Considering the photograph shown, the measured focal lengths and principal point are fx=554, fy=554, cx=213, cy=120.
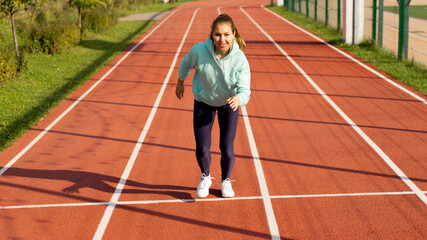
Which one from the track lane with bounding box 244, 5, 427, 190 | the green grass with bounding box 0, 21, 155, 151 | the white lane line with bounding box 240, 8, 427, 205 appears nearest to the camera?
the white lane line with bounding box 240, 8, 427, 205

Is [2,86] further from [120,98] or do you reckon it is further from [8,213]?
[8,213]

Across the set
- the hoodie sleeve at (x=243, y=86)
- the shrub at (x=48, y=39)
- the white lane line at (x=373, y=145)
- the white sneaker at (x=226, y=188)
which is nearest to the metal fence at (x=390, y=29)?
the white lane line at (x=373, y=145)

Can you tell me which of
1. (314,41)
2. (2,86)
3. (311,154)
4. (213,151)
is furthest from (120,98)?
(314,41)

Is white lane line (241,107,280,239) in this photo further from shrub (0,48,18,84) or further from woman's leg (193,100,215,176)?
shrub (0,48,18,84)

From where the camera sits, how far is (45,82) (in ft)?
47.3

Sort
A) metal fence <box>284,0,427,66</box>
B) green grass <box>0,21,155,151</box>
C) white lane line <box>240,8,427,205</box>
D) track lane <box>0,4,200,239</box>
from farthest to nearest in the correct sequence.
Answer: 1. metal fence <box>284,0,427,66</box>
2. green grass <box>0,21,155,151</box>
3. track lane <box>0,4,200,239</box>
4. white lane line <box>240,8,427,205</box>

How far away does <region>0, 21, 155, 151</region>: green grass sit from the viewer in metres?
10.6

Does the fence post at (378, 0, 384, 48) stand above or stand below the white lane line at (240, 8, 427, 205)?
above

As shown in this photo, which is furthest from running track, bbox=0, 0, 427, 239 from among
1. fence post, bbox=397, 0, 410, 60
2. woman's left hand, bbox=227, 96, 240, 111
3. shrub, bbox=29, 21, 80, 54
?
shrub, bbox=29, 21, 80, 54

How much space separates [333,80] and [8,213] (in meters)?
9.06

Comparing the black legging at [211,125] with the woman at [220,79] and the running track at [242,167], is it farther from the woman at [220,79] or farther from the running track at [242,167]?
the running track at [242,167]

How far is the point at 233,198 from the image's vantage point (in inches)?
243

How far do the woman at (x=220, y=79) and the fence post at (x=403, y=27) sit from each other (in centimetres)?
1028

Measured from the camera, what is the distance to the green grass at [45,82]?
10586 mm
